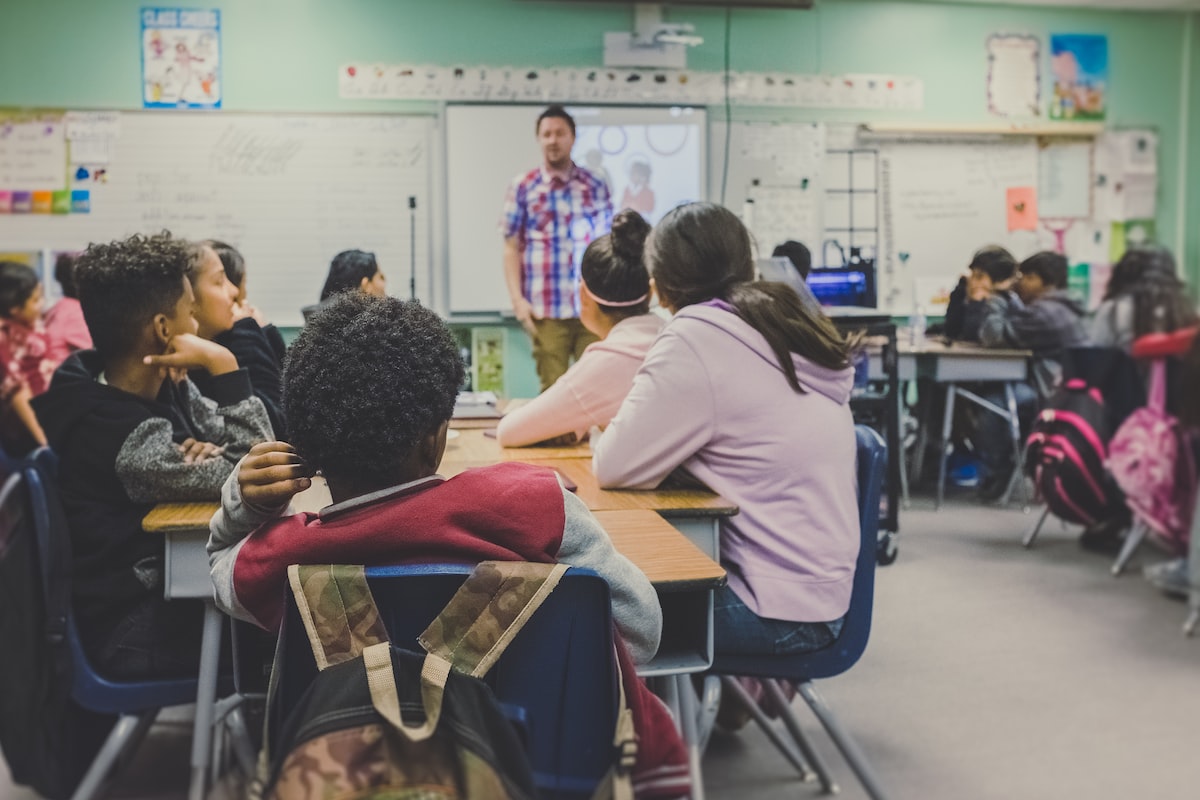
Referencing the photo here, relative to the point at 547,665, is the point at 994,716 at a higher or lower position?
lower

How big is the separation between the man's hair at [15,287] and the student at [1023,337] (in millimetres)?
3833

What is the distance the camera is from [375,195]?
17.5ft

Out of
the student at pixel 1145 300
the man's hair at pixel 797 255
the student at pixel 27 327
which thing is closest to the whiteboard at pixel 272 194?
the student at pixel 27 327

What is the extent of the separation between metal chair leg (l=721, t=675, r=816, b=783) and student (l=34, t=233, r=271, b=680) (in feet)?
3.32

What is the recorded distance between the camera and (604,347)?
2162 mm

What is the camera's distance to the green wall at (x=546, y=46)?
5156 millimetres

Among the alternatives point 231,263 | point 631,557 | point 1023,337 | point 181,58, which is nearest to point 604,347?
point 631,557

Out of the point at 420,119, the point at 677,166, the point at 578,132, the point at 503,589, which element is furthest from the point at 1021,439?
the point at 503,589

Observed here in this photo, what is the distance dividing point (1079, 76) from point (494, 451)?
16.9 ft

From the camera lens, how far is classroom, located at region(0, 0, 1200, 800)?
960 mm

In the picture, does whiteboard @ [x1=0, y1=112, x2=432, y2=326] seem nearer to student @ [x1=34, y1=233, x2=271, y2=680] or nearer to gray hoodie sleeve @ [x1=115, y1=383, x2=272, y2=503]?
student @ [x1=34, y1=233, x2=271, y2=680]

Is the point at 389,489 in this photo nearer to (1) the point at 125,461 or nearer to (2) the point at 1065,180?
(1) the point at 125,461

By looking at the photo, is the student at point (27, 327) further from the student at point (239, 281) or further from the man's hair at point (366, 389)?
the man's hair at point (366, 389)

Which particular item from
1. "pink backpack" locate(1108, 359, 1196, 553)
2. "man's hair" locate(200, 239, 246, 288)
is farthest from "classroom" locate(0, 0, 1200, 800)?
"man's hair" locate(200, 239, 246, 288)
